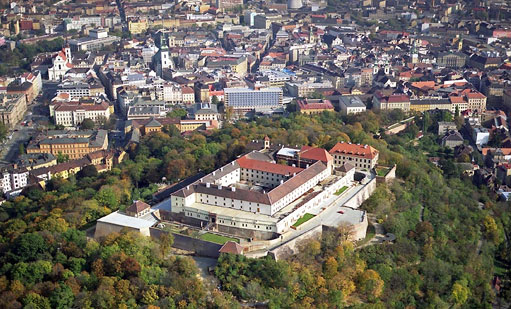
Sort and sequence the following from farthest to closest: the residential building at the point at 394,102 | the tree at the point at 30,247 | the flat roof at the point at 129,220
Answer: the residential building at the point at 394,102, the flat roof at the point at 129,220, the tree at the point at 30,247

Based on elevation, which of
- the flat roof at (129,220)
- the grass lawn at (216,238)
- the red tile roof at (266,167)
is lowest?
the grass lawn at (216,238)

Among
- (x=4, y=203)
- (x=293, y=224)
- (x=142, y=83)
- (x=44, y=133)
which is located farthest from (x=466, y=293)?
(x=142, y=83)

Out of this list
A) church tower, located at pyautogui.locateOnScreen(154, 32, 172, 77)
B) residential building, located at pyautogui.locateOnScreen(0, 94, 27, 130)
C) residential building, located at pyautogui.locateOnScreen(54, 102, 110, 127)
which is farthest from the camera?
church tower, located at pyautogui.locateOnScreen(154, 32, 172, 77)

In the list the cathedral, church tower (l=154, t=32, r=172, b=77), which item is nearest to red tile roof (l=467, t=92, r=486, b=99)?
church tower (l=154, t=32, r=172, b=77)

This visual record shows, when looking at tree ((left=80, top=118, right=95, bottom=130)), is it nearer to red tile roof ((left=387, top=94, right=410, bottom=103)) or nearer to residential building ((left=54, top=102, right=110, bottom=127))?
residential building ((left=54, top=102, right=110, bottom=127))

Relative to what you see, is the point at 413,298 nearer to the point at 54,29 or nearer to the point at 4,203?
the point at 4,203

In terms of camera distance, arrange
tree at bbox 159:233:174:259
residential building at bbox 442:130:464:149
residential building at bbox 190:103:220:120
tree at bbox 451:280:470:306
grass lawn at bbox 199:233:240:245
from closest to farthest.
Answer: tree at bbox 159:233:174:259, grass lawn at bbox 199:233:240:245, tree at bbox 451:280:470:306, residential building at bbox 442:130:464:149, residential building at bbox 190:103:220:120

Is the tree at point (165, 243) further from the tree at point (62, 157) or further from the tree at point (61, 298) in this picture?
the tree at point (62, 157)

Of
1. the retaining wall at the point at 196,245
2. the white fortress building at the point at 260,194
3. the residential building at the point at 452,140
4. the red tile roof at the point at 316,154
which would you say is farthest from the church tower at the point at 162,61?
the retaining wall at the point at 196,245

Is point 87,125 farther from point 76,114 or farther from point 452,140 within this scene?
point 452,140
